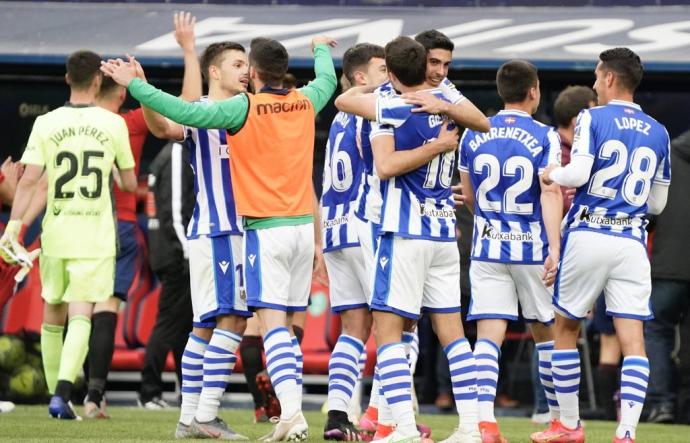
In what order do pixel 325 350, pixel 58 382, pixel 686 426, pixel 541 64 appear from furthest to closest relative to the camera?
pixel 325 350 < pixel 541 64 < pixel 686 426 < pixel 58 382

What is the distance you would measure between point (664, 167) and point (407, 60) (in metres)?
1.59

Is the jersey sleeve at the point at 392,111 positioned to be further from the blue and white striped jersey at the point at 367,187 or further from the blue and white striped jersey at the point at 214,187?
the blue and white striped jersey at the point at 214,187

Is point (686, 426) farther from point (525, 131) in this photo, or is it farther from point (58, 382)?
point (58, 382)

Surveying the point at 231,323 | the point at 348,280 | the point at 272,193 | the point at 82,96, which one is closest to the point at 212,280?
the point at 231,323

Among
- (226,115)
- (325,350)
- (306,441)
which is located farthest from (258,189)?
(325,350)

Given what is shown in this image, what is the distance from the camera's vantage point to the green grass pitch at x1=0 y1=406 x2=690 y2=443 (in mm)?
7754

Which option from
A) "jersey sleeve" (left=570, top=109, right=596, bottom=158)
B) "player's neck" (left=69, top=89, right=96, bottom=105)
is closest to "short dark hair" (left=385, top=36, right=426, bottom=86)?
"jersey sleeve" (left=570, top=109, right=596, bottom=158)

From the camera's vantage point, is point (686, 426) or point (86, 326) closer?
point (86, 326)

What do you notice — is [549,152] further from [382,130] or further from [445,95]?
[382,130]

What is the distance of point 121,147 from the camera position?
9.09 m

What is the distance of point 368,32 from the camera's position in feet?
38.8

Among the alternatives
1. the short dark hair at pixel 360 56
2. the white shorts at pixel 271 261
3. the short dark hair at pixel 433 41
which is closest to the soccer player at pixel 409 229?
the short dark hair at pixel 433 41

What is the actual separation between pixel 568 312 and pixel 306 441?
58.2 inches

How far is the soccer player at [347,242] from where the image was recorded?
768 cm
